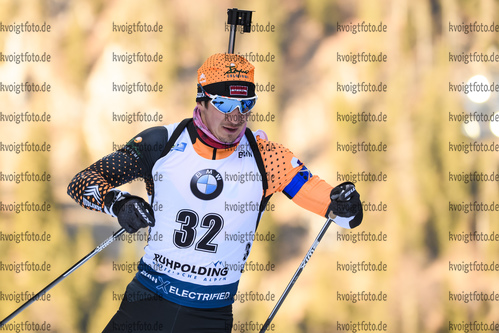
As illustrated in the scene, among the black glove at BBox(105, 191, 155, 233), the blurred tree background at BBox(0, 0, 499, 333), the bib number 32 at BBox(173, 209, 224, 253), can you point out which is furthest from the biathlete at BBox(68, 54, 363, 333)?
the blurred tree background at BBox(0, 0, 499, 333)

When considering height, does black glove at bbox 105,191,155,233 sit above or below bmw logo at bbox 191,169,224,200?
below

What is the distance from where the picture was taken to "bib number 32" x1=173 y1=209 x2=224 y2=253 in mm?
3127

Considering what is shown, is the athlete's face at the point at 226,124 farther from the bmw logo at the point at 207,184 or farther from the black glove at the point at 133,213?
the black glove at the point at 133,213

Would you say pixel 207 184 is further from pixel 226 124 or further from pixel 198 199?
pixel 226 124

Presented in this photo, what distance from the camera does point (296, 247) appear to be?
5.74m

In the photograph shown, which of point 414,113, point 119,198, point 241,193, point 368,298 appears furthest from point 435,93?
point 119,198

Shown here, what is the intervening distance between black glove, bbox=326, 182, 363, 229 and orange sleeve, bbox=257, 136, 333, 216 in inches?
2.5

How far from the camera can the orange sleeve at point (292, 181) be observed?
10.8 feet

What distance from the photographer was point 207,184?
10.4 feet

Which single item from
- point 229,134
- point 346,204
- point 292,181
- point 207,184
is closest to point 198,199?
point 207,184

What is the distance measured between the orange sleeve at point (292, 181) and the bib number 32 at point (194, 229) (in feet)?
1.18

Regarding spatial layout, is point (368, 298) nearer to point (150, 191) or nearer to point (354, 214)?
point (354, 214)

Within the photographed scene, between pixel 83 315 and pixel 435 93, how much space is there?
3.81 metres

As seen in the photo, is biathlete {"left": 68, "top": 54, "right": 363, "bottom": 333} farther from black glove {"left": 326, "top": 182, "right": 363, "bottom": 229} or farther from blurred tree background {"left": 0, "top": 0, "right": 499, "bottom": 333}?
blurred tree background {"left": 0, "top": 0, "right": 499, "bottom": 333}
